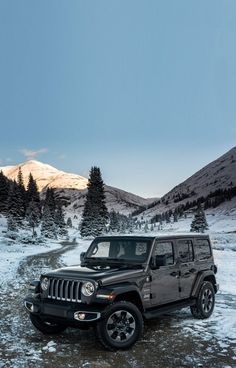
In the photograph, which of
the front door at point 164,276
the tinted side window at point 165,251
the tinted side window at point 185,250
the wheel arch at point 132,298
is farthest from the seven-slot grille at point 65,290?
the tinted side window at point 185,250

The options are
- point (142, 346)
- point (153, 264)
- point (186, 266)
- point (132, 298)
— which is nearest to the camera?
point (142, 346)

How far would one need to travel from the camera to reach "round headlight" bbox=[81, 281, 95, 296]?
833cm

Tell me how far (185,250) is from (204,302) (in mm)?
1584

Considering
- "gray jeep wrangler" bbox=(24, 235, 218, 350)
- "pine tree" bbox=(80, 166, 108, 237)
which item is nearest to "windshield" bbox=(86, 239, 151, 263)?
"gray jeep wrangler" bbox=(24, 235, 218, 350)

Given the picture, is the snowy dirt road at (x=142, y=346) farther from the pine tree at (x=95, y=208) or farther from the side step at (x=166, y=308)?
the pine tree at (x=95, y=208)

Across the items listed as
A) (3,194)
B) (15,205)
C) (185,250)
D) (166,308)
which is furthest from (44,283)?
(3,194)

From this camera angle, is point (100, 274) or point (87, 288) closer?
point (87, 288)

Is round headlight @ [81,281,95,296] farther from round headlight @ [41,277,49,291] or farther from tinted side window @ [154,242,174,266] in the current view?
tinted side window @ [154,242,174,266]

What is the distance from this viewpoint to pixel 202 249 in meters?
11.8

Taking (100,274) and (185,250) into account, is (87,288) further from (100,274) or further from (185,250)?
(185,250)

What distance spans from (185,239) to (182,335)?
255 cm

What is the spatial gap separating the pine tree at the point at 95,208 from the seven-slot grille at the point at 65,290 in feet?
216

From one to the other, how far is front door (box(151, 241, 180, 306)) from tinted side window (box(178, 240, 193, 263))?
0.37 metres

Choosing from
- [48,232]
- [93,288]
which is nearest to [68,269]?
[93,288]
